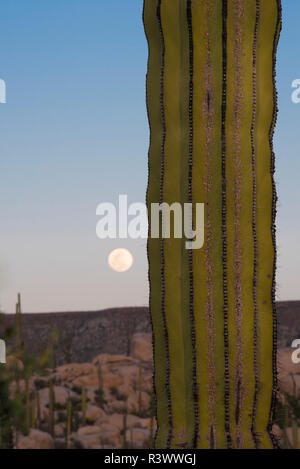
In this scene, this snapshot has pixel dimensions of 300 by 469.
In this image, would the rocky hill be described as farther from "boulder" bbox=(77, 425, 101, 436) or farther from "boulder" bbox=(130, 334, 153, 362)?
"boulder" bbox=(77, 425, 101, 436)

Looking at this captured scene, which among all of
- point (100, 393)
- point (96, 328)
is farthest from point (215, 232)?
point (96, 328)

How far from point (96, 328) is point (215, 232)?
31.0ft

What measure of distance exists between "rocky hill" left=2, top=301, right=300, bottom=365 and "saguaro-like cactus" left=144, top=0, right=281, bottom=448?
7888mm

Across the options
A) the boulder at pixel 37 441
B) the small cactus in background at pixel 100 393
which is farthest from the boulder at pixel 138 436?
the small cactus in background at pixel 100 393

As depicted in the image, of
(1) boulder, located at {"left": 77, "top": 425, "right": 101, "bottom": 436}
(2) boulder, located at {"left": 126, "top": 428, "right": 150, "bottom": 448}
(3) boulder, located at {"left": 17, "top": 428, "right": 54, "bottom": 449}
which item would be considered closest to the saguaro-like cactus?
(2) boulder, located at {"left": 126, "top": 428, "right": 150, "bottom": 448}

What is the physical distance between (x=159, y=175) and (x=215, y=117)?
49cm

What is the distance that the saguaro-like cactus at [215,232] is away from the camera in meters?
4.50

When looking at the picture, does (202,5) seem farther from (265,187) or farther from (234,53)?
(265,187)

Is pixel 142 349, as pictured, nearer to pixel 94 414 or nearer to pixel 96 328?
pixel 94 414

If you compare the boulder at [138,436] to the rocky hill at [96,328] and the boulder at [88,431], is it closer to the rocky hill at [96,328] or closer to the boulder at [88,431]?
the boulder at [88,431]

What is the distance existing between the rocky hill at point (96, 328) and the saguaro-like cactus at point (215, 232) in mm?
7888

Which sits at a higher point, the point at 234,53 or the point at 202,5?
the point at 202,5
